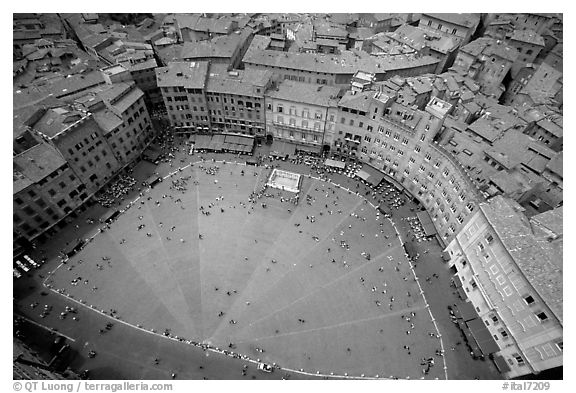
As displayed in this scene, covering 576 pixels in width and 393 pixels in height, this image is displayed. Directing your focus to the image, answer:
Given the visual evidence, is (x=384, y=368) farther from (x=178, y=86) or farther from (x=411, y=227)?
(x=178, y=86)

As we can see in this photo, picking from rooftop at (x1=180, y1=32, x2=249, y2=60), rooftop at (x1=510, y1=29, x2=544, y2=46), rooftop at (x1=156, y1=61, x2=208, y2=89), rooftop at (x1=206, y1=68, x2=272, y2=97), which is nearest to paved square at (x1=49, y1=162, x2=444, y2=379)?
rooftop at (x1=206, y1=68, x2=272, y2=97)

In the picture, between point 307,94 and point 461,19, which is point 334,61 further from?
point 461,19

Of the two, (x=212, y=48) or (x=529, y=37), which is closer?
(x=529, y=37)

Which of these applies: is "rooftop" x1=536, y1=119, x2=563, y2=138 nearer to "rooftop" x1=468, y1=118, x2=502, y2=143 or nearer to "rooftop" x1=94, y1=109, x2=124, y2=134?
"rooftop" x1=468, y1=118, x2=502, y2=143

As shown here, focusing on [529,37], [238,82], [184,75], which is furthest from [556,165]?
[184,75]

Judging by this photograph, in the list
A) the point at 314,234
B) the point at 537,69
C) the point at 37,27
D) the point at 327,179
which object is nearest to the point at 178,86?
the point at 327,179

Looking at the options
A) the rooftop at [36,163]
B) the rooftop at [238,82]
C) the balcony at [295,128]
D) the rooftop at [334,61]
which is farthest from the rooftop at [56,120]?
the rooftop at [334,61]
